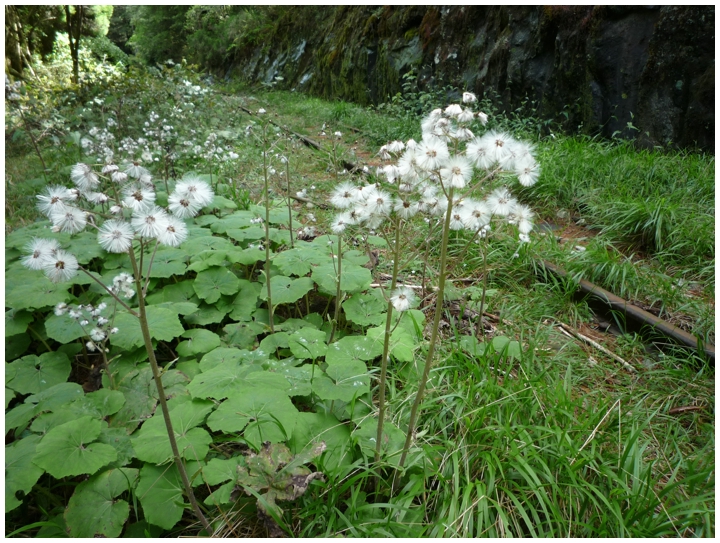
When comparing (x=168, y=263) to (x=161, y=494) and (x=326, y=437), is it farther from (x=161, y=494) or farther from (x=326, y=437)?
(x=326, y=437)

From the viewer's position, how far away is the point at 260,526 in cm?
163

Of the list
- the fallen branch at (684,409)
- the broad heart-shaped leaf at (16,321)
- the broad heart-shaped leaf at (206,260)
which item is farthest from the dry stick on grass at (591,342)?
the broad heart-shaped leaf at (16,321)

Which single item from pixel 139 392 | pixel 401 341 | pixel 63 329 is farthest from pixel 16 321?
pixel 401 341

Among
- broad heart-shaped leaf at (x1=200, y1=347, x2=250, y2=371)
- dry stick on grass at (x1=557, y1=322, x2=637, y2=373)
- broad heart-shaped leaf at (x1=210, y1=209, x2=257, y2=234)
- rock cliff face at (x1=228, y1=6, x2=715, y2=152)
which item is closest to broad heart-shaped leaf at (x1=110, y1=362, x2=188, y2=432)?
broad heart-shaped leaf at (x1=200, y1=347, x2=250, y2=371)

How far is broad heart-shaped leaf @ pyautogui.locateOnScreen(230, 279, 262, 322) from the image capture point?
2.72 metres

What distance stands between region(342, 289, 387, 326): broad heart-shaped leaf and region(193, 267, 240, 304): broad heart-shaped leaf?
2.54ft

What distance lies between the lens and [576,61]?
6352 mm

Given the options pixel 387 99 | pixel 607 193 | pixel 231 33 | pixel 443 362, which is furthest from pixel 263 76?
pixel 443 362

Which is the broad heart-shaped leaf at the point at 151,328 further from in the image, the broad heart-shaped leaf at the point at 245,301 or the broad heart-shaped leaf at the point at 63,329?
the broad heart-shaped leaf at the point at 245,301

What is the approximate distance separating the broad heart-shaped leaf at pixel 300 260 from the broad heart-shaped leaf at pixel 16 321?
1.48 metres

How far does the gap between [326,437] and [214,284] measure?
4.60ft

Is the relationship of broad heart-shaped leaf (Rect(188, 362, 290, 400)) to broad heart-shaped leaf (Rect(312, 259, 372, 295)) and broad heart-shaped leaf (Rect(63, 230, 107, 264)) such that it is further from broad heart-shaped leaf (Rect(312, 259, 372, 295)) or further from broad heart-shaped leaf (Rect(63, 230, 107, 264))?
broad heart-shaped leaf (Rect(63, 230, 107, 264))

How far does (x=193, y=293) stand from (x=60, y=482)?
4.12 ft

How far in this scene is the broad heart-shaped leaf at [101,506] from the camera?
5.23 ft
